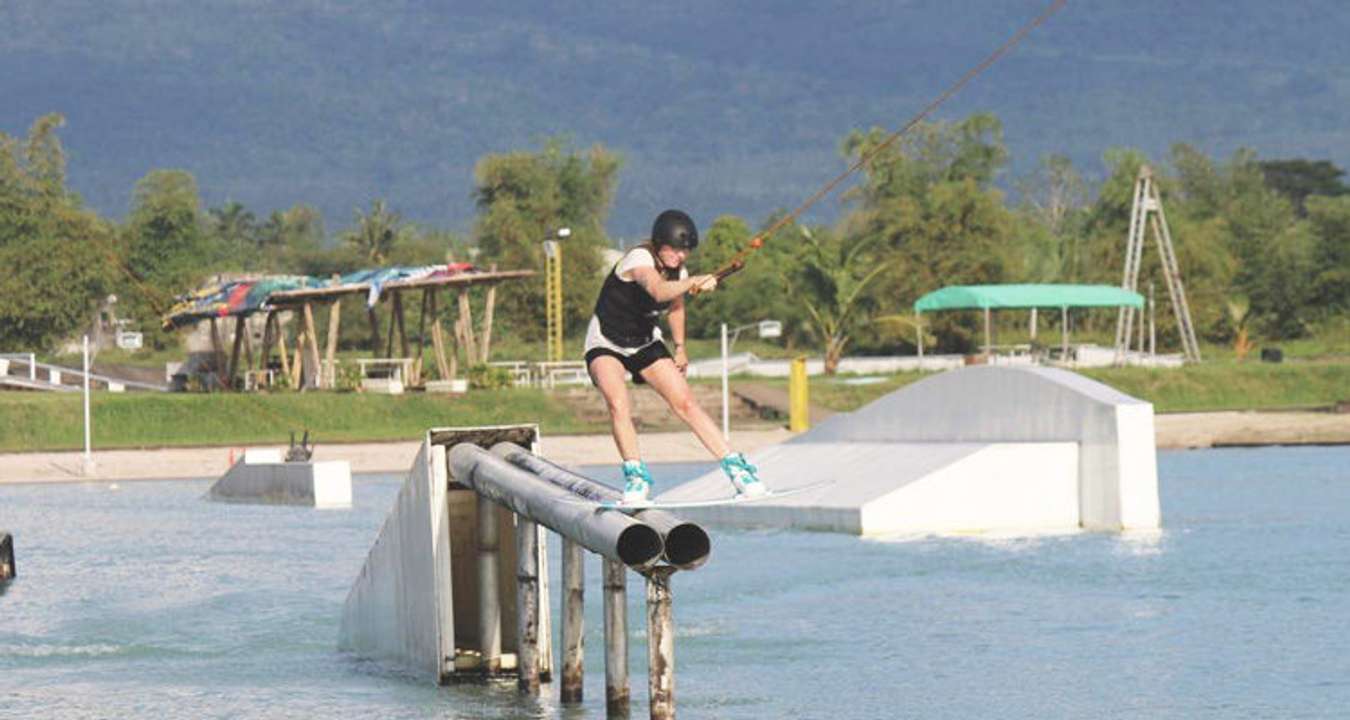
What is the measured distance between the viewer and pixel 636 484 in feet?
45.0

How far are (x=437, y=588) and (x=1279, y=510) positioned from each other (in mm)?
22110

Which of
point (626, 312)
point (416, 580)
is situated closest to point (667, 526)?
point (626, 312)

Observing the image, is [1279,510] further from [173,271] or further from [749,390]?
[173,271]

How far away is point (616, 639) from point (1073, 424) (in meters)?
14.6

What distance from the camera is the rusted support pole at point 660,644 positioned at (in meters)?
13.3

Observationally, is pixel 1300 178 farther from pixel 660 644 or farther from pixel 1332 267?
pixel 660 644

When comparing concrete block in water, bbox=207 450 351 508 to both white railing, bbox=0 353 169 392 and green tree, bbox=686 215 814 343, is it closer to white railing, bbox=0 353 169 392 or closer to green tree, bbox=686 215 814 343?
white railing, bbox=0 353 169 392

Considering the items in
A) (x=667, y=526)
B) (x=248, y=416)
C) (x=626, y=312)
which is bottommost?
(x=667, y=526)

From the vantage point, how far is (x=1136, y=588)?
24.4 meters

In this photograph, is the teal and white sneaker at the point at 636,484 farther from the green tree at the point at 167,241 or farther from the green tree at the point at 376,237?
the green tree at the point at 376,237

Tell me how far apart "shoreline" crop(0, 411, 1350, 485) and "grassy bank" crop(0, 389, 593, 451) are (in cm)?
248

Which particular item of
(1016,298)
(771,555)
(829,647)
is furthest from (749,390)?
(829,647)

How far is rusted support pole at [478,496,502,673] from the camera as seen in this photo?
16.6 m

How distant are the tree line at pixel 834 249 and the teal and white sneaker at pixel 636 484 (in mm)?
61455
